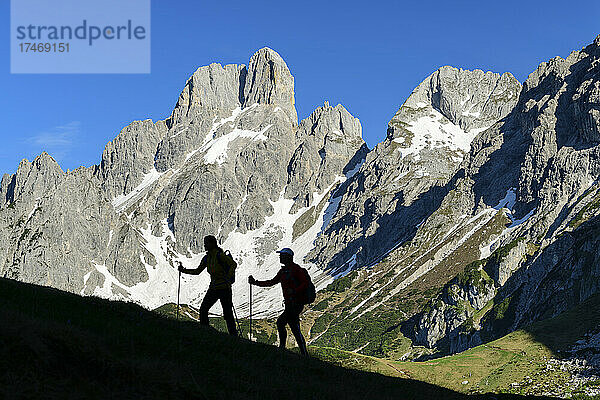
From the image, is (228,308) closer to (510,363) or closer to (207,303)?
(207,303)

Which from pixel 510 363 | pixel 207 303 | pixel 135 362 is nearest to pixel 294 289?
pixel 207 303

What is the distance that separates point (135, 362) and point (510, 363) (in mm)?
47918

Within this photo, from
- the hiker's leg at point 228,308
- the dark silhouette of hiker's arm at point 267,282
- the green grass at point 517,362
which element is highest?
the dark silhouette of hiker's arm at point 267,282

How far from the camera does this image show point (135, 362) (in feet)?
37.5

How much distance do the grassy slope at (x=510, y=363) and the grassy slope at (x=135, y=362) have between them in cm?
2030

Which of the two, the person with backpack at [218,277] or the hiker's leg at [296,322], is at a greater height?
the person with backpack at [218,277]

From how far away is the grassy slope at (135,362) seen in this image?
9.95m

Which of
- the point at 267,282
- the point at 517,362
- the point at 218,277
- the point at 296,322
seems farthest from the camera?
the point at 517,362

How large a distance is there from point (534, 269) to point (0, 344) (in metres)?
207

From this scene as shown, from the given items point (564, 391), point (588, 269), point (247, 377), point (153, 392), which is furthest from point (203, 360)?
point (588, 269)

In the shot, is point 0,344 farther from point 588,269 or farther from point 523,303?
point 523,303

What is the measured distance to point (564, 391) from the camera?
41469 mm

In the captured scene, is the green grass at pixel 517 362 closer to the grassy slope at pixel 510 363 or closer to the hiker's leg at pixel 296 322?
the grassy slope at pixel 510 363

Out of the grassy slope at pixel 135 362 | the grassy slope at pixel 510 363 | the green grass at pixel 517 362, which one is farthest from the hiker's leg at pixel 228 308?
the green grass at pixel 517 362
